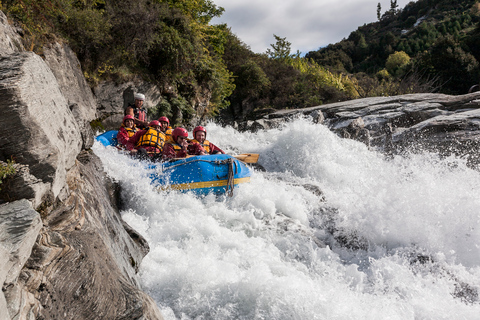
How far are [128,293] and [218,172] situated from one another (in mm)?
4187

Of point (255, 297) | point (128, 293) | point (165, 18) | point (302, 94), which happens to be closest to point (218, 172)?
point (255, 297)

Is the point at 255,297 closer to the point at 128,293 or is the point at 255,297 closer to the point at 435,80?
the point at 128,293

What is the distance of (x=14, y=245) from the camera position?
1801 millimetres

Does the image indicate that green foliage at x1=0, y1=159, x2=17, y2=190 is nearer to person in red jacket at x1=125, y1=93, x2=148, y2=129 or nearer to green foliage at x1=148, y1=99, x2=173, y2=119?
person in red jacket at x1=125, y1=93, x2=148, y2=129

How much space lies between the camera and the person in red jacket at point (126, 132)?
7.11 meters

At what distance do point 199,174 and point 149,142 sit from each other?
1.45 m

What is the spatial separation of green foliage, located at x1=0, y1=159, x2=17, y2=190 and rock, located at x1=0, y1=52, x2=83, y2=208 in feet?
0.35

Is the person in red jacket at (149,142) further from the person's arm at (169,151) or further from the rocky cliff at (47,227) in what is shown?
the rocky cliff at (47,227)

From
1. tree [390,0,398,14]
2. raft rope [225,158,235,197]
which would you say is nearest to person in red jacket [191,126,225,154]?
raft rope [225,158,235,197]

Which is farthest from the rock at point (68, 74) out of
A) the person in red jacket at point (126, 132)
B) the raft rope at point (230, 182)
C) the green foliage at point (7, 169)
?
the green foliage at point (7, 169)

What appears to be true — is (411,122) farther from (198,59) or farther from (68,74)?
(68,74)

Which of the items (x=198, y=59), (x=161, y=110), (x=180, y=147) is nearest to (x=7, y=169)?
(x=180, y=147)

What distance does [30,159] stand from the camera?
2334mm

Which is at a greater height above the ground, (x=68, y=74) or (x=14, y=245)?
(x=68, y=74)
